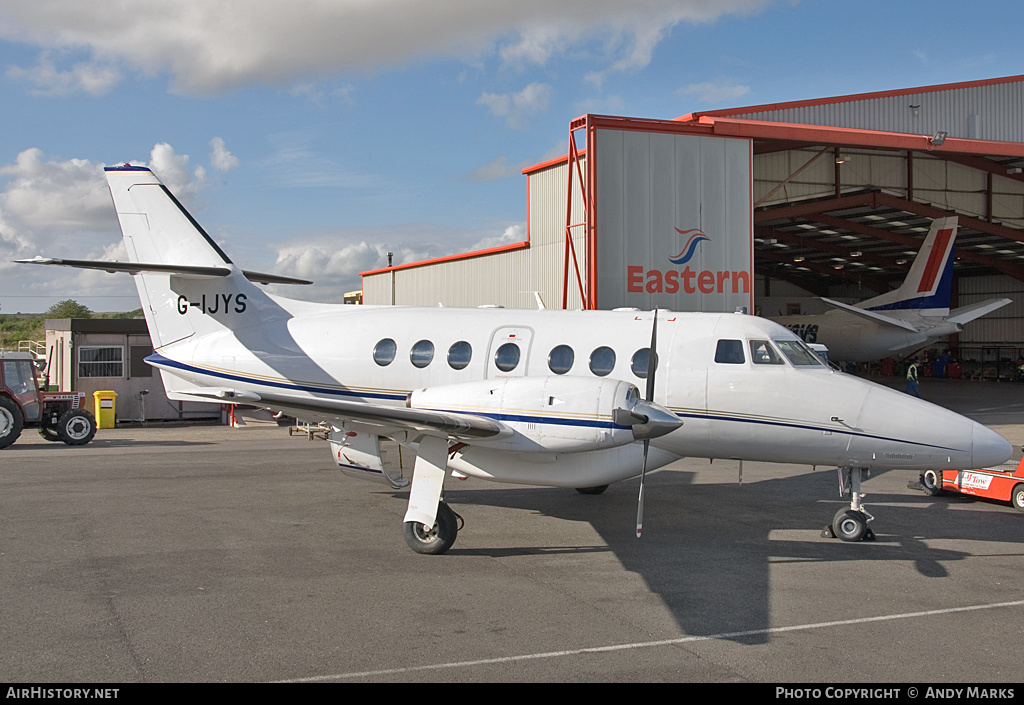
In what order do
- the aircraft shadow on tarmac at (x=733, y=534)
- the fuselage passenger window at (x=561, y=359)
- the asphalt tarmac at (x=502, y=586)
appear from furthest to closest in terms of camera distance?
the fuselage passenger window at (x=561, y=359)
the aircraft shadow on tarmac at (x=733, y=534)
the asphalt tarmac at (x=502, y=586)

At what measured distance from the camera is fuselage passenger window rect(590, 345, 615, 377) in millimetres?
10930

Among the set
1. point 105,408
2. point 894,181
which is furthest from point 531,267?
point 894,181

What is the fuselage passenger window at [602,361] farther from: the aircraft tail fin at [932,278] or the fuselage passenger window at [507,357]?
the aircraft tail fin at [932,278]

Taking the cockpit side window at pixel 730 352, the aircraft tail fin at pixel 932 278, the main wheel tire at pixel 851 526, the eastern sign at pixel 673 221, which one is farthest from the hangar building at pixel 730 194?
the main wheel tire at pixel 851 526

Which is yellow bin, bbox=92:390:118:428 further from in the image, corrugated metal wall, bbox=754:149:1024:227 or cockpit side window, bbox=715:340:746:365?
corrugated metal wall, bbox=754:149:1024:227

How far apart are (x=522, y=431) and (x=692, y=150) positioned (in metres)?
17.2

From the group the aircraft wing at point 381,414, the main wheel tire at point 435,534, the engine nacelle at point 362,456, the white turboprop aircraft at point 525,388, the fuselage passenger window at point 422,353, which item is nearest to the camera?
the aircraft wing at point 381,414

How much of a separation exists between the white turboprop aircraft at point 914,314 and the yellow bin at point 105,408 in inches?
980

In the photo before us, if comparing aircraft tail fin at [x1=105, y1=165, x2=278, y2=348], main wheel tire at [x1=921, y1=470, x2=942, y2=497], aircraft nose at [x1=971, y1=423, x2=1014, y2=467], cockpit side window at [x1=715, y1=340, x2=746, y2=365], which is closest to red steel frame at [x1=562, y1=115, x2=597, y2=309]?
main wheel tire at [x1=921, y1=470, x2=942, y2=497]

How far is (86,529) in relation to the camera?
10.6m

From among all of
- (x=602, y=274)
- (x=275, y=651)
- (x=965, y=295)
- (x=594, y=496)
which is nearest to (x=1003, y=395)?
(x=965, y=295)

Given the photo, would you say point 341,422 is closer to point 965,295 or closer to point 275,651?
point 275,651

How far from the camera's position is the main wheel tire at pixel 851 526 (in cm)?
1027

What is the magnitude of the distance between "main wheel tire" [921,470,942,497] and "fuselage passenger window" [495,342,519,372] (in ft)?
25.1
